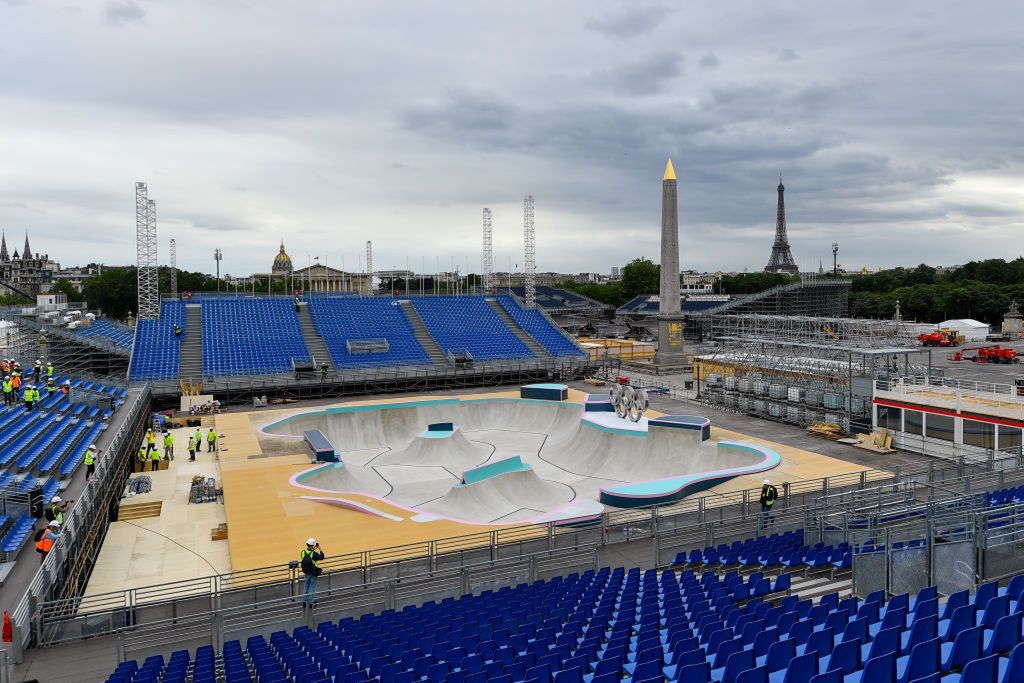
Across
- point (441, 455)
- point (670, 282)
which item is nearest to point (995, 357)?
point (670, 282)

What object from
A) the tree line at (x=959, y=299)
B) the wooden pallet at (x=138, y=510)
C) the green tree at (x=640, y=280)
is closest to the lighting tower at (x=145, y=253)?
the wooden pallet at (x=138, y=510)

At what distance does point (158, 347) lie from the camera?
173 ft

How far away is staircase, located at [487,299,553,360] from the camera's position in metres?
60.9

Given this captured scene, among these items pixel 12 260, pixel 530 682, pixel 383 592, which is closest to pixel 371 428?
pixel 383 592

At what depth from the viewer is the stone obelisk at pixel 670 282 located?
219ft

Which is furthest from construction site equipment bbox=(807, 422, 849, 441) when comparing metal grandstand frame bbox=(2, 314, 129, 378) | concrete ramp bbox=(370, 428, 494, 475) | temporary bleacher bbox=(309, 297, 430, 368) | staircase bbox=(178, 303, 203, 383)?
metal grandstand frame bbox=(2, 314, 129, 378)

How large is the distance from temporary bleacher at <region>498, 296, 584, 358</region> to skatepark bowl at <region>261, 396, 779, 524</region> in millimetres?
17482

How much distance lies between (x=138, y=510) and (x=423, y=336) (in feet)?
124

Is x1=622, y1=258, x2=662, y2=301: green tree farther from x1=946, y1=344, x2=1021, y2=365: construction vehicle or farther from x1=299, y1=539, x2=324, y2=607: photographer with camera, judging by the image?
x1=299, y1=539, x2=324, y2=607: photographer with camera

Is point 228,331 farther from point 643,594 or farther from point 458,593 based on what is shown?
point 643,594

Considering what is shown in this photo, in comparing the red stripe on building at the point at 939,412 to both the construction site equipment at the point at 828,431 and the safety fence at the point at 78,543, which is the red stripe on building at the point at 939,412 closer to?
the construction site equipment at the point at 828,431

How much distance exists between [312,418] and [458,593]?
1008 inches

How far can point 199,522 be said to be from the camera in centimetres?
2356

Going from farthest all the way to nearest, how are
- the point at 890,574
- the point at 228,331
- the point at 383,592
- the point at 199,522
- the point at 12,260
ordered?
1. the point at 12,260
2. the point at 228,331
3. the point at 199,522
4. the point at 383,592
5. the point at 890,574
